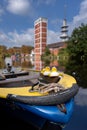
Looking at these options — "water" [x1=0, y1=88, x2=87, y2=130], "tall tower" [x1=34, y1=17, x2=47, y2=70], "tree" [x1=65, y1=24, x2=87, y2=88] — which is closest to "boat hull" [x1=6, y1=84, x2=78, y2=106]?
"water" [x1=0, y1=88, x2=87, y2=130]

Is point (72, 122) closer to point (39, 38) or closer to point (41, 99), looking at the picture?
point (41, 99)

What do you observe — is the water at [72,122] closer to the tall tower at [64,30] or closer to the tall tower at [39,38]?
the tall tower at [39,38]

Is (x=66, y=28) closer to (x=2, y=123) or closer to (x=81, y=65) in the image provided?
(x=81, y=65)

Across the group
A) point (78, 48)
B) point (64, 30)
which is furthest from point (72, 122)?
point (64, 30)

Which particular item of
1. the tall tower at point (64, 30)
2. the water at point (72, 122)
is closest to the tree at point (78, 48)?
the water at point (72, 122)

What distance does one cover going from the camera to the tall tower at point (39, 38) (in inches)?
1061

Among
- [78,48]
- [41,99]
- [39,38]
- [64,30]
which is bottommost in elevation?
[41,99]

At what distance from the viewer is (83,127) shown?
3.68 metres

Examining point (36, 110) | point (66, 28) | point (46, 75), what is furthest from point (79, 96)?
point (66, 28)

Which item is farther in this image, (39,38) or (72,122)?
(39,38)

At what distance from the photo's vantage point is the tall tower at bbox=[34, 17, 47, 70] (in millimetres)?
26952

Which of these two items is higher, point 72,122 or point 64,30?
point 64,30

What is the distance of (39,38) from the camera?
27922mm

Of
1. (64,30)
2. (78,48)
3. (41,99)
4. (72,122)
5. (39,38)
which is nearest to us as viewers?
(41,99)
